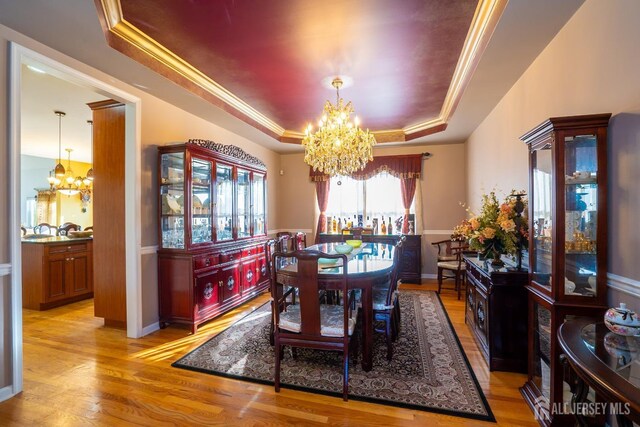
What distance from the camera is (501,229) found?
252 centimetres

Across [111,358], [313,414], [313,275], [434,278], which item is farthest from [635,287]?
[434,278]

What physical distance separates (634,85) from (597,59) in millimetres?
386

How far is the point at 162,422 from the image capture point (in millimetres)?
1879

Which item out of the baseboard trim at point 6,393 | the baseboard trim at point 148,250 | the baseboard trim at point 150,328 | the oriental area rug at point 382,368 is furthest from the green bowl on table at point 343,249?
the baseboard trim at point 6,393

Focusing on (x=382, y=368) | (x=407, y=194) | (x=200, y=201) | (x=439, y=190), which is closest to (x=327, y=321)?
(x=382, y=368)

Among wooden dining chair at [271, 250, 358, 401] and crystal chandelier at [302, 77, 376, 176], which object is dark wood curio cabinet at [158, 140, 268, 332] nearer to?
crystal chandelier at [302, 77, 376, 176]

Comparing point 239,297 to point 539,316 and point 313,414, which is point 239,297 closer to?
point 313,414

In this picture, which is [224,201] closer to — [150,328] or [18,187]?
[150,328]

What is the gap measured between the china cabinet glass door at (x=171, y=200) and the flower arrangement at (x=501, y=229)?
3085mm

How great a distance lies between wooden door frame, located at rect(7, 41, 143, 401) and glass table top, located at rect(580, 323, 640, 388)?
3.47 meters

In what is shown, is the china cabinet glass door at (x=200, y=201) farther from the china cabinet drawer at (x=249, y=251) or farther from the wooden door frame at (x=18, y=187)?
the china cabinet drawer at (x=249, y=251)

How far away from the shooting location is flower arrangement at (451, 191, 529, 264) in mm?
2441

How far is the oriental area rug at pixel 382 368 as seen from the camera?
209 centimetres

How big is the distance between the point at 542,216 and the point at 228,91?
3.47m
